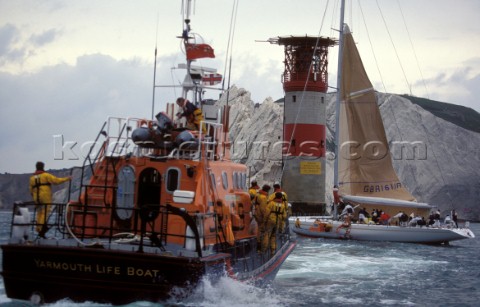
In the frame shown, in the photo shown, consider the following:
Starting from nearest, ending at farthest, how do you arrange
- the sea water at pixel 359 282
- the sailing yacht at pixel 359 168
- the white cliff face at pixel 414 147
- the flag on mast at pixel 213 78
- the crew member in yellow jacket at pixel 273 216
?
1. the sea water at pixel 359 282
2. the flag on mast at pixel 213 78
3. the crew member in yellow jacket at pixel 273 216
4. the sailing yacht at pixel 359 168
5. the white cliff face at pixel 414 147

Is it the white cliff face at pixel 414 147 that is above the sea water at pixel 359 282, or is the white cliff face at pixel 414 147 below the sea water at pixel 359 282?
above

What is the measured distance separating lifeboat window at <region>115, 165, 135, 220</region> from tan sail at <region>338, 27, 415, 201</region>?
3090cm

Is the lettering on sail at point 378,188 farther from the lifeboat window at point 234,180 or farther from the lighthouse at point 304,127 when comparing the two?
the lifeboat window at point 234,180

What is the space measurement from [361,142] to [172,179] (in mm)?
32472

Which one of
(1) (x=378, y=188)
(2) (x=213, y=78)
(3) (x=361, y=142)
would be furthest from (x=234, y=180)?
(3) (x=361, y=142)

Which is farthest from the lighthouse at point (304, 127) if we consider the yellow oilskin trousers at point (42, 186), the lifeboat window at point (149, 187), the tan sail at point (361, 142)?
the yellow oilskin trousers at point (42, 186)

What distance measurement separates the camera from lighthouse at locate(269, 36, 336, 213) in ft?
180

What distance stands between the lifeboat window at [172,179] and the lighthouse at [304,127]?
39.2 metres

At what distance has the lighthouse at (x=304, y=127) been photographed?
54781 millimetres

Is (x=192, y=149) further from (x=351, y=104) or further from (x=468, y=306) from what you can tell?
(x=351, y=104)

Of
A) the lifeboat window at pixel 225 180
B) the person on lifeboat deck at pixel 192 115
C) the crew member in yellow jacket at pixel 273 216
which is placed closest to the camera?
the person on lifeboat deck at pixel 192 115

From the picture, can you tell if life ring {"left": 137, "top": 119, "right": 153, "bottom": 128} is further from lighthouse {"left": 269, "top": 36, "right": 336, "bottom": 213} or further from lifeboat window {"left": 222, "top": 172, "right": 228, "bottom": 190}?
lighthouse {"left": 269, "top": 36, "right": 336, "bottom": 213}

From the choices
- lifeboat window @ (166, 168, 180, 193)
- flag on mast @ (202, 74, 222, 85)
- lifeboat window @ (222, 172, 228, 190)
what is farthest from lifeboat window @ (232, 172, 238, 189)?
lifeboat window @ (166, 168, 180, 193)

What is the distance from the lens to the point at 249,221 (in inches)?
709
